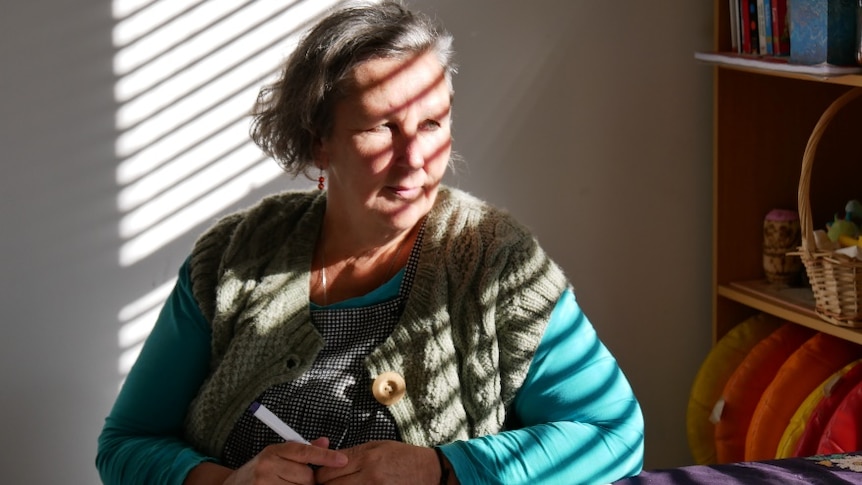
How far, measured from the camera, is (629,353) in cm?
249

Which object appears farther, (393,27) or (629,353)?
(629,353)

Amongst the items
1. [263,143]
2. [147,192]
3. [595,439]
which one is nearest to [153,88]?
[147,192]

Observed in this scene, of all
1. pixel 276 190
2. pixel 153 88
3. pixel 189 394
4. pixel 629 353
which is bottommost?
pixel 629 353

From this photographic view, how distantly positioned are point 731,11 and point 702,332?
0.76 meters

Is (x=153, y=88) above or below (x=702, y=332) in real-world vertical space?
above

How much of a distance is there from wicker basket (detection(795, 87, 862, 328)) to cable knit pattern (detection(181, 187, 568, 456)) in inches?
23.4

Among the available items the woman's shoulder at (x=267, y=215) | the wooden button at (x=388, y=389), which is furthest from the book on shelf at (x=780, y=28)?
the wooden button at (x=388, y=389)

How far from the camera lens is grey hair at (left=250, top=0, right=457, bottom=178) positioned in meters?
1.62

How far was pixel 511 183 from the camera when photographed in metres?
2.35

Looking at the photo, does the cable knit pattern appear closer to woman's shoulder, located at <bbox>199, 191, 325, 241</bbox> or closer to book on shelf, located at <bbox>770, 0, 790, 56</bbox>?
woman's shoulder, located at <bbox>199, 191, 325, 241</bbox>

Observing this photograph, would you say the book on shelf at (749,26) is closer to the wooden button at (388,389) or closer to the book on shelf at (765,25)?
the book on shelf at (765,25)

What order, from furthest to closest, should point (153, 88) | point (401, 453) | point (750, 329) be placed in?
point (750, 329)
point (153, 88)
point (401, 453)

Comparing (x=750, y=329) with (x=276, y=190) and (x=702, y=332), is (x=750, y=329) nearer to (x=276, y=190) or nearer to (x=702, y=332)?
(x=702, y=332)

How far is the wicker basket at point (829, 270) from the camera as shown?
1900 millimetres
